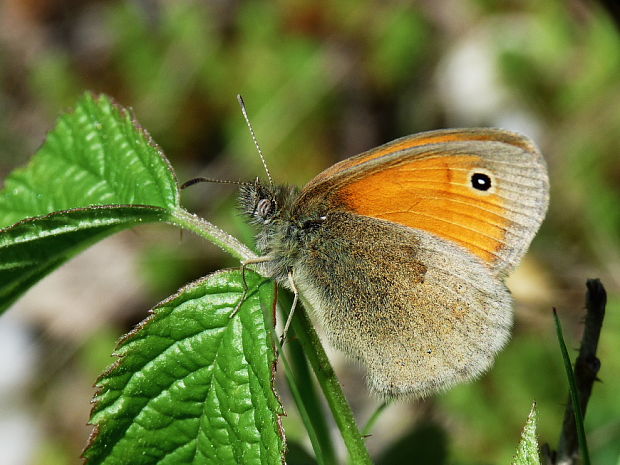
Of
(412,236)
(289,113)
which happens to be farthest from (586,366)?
(289,113)

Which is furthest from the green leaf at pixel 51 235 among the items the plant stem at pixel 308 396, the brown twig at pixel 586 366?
the brown twig at pixel 586 366

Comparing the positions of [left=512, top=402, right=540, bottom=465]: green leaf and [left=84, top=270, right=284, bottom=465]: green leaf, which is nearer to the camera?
[left=512, top=402, right=540, bottom=465]: green leaf

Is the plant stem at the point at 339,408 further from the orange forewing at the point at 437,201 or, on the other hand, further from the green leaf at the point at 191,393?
the orange forewing at the point at 437,201

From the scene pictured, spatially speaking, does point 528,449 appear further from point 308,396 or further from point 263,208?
point 263,208

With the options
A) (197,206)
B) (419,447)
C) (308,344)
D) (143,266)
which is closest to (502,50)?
(197,206)

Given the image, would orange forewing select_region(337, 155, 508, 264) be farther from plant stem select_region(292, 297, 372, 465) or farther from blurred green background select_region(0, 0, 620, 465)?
blurred green background select_region(0, 0, 620, 465)

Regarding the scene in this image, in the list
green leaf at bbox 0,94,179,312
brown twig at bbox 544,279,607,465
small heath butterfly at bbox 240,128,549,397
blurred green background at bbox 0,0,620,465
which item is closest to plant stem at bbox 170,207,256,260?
green leaf at bbox 0,94,179,312

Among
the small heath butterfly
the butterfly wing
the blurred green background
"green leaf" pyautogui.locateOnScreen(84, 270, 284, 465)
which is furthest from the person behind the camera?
the blurred green background
